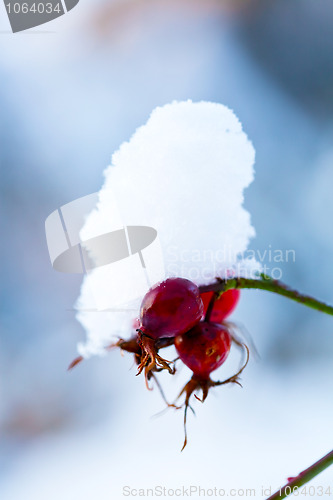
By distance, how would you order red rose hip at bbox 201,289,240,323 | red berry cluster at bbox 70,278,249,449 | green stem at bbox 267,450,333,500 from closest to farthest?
green stem at bbox 267,450,333,500, red berry cluster at bbox 70,278,249,449, red rose hip at bbox 201,289,240,323

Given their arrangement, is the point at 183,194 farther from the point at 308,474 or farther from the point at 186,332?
the point at 308,474

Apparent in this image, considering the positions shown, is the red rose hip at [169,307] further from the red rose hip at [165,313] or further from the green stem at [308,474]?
the green stem at [308,474]

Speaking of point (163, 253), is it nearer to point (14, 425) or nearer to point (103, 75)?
point (14, 425)

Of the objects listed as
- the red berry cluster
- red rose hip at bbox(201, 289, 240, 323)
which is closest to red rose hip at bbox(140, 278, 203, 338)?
the red berry cluster

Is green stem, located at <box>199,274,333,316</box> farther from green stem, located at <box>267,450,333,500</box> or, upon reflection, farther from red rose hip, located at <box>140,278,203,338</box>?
green stem, located at <box>267,450,333,500</box>

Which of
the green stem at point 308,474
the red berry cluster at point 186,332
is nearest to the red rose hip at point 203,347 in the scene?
the red berry cluster at point 186,332

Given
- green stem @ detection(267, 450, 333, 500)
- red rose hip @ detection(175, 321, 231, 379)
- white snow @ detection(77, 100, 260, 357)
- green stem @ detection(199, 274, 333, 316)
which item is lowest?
green stem @ detection(267, 450, 333, 500)

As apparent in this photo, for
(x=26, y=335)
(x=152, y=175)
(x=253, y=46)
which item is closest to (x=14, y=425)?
(x=26, y=335)
